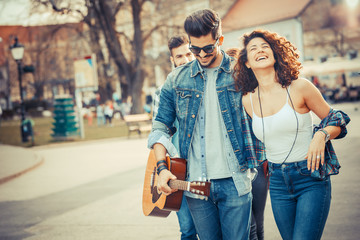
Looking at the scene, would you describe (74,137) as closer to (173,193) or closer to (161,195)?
(161,195)

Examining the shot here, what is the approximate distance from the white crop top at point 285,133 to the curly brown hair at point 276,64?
0.62ft

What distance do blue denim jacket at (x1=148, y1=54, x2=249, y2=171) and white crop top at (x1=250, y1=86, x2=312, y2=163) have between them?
8.0 inches

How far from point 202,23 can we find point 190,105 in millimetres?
512

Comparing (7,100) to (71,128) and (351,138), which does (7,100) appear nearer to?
(71,128)

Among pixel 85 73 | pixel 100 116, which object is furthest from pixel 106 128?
pixel 85 73

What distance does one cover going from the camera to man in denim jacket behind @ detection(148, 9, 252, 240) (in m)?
2.79

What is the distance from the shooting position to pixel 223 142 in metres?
2.84

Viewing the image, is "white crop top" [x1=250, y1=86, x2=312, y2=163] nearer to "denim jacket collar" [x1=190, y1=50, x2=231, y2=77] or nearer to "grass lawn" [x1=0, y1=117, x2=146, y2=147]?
"denim jacket collar" [x1=190, y1=50, x2=231, y2=77]

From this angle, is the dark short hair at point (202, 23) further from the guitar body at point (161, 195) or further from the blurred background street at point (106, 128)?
the guitar body at point (161, 195)

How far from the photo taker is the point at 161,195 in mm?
3080

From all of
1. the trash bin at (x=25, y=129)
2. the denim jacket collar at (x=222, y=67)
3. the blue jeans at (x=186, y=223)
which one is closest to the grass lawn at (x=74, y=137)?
the trash bin at (x=25, y=129)

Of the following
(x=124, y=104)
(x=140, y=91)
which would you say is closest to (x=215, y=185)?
(x=140, y=91)

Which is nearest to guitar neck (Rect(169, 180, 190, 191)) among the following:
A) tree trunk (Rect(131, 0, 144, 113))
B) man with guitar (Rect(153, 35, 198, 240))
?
man with guitar (Rect(153, 35, 198, 240))

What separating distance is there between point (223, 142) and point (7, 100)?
220 ft
